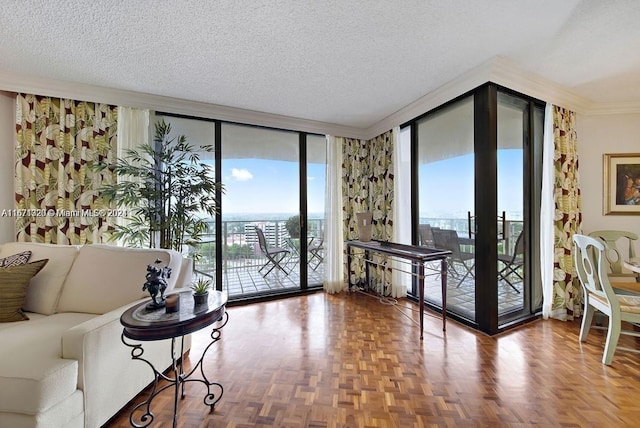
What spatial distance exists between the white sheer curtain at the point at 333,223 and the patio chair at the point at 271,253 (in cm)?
64

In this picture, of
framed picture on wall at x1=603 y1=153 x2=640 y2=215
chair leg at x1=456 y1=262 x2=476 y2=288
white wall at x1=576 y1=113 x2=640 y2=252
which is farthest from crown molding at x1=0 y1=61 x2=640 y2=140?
chair leg at x1=456 y1=262 x2=476 y2=288

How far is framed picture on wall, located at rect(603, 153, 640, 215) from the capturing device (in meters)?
2.98

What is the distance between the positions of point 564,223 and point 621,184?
953 mm

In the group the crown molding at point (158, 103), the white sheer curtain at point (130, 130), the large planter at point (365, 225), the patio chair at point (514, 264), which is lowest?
the patio chair at point (514, 264)

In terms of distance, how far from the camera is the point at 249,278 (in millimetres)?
3875

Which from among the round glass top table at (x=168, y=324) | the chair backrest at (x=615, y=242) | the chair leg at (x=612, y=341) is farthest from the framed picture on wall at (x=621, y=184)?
the round glass top table at (x=168, y=324)

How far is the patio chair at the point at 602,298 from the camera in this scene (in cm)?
195

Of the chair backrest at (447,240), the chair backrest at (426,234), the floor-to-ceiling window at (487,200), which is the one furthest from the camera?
the chair backrest at (426,234)

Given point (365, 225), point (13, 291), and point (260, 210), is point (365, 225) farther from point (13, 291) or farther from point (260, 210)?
point (13, 291)

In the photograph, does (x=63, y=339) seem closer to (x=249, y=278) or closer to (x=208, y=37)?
(x=208, y=37)

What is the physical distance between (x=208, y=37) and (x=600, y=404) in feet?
11.5

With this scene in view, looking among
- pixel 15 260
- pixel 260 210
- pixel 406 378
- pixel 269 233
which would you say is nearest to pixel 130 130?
pixel 15 260

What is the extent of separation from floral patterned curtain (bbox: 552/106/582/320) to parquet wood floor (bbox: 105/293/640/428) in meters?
0.25

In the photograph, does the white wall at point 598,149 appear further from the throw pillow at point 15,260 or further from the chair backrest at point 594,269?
the throw pillow at point 15,260
